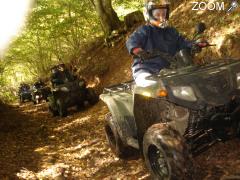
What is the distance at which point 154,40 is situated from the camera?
5602 millimetres

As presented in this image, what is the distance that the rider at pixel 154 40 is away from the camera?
526 cm

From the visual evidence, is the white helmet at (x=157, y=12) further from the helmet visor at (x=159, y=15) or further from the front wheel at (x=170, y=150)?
the front wheel at (x=170, y=150)

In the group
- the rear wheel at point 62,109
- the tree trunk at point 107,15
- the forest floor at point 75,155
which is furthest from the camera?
the tree trunk at point 107,15

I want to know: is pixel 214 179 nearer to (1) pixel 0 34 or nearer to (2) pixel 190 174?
(2) pixel 190 174

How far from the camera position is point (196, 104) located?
4012 millimetres

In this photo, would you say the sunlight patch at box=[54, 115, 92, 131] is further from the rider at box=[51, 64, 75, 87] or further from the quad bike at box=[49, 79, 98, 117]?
the rider at box=[51, 64, 75, 87]

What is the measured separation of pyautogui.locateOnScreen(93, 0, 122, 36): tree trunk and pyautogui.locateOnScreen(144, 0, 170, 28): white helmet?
12.5 metres

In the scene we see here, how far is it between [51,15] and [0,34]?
394 inches

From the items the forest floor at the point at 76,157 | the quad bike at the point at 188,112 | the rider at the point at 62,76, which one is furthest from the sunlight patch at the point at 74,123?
the quad bike at the point at 188,112

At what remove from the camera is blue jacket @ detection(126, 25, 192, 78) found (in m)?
5.38

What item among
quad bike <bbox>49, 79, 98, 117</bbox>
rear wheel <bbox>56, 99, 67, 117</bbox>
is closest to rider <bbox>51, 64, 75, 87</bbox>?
quad bike <bbox>49, 79, 98, 117</bbox>

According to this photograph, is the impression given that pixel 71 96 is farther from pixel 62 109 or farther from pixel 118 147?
pixel 118 147

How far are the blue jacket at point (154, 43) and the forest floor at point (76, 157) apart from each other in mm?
1546

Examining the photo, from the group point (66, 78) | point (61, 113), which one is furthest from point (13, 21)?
point (61, 113)
